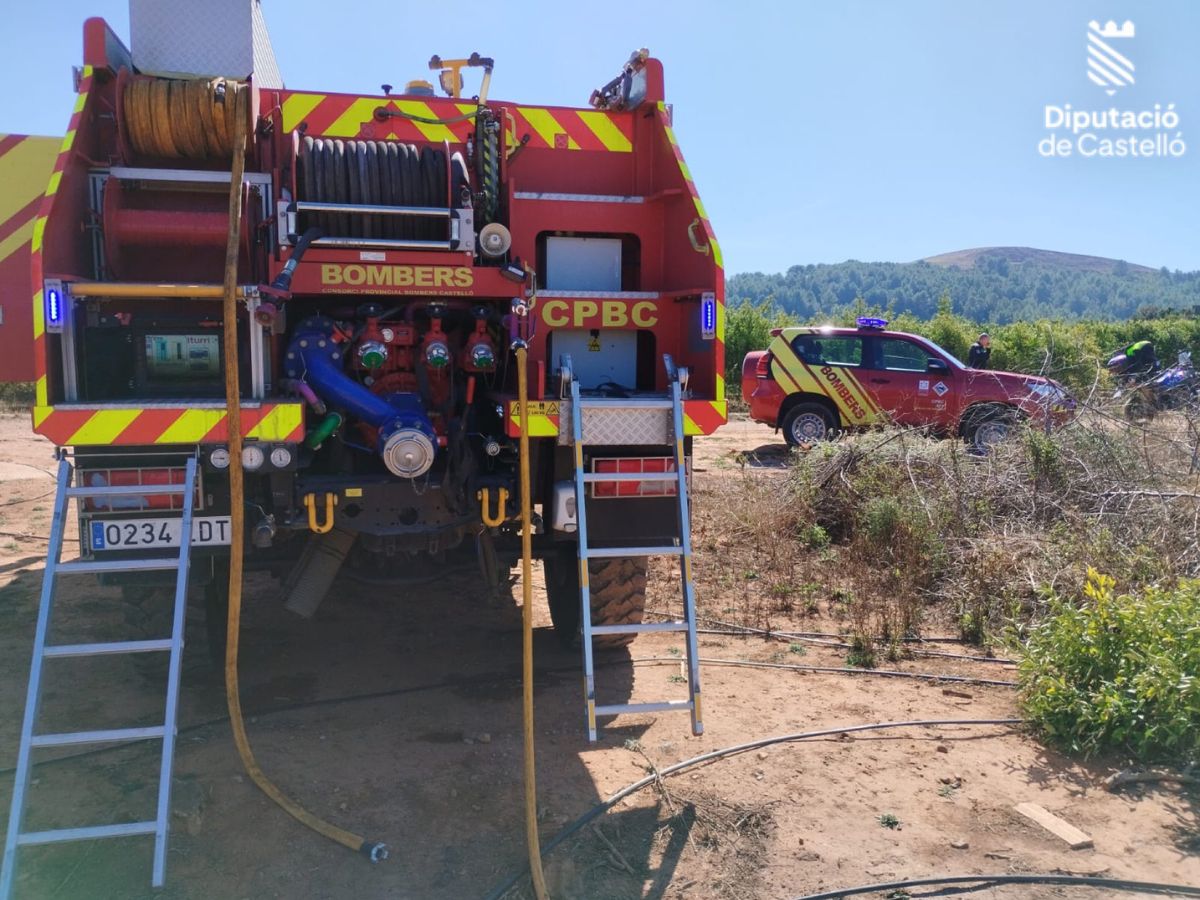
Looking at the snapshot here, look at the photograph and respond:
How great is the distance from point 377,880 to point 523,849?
0.51 m

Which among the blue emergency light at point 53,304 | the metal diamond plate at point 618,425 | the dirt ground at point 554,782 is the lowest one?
the dirt ground at point 554,782

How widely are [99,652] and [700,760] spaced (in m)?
2.33

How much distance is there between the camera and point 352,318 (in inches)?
181

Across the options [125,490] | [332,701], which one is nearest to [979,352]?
[332,701]

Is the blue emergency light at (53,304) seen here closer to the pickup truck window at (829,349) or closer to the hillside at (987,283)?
the pickup truck window at (829,349)

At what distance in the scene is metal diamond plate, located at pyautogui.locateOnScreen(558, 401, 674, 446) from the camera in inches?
168

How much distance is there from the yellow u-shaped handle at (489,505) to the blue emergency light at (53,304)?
1.79 meters

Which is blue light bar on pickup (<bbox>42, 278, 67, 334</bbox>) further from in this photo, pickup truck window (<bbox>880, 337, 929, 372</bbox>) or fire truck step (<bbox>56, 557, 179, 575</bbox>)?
pickup truck window (<bbox>880, 337, 929, 372</bbox>)

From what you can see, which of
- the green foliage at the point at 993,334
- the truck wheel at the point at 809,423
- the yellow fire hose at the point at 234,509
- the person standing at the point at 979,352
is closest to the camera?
the yellow fire hose at the point at 234,509

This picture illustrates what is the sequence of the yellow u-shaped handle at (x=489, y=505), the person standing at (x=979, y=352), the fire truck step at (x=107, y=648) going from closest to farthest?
the fire truck step at (x=107, y=648) < the yellow u-shaped handle at (x=489, y=505) < the person standing at (x=979, y=352)

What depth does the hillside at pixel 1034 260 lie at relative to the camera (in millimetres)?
168875

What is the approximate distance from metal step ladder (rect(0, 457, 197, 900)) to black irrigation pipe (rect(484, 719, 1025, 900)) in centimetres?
115

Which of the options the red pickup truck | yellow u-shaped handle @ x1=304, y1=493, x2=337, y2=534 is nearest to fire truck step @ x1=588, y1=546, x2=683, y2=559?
yellow u-shaped handle @ x1=304, y1=493, x2=337, y2=534

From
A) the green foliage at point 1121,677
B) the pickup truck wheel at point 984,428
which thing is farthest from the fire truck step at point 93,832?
the pickup truck wheel at point 984,428
